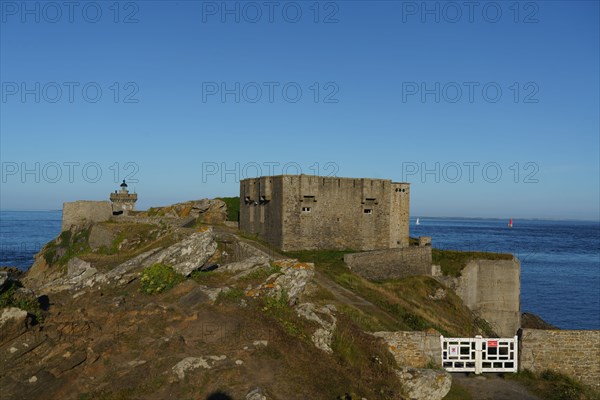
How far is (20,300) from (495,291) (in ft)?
97.5

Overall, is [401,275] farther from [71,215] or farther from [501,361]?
[71,215]

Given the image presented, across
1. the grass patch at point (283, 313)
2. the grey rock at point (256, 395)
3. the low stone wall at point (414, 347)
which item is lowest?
the low stone wall at point (414, 347)

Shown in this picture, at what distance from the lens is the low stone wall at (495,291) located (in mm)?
33719

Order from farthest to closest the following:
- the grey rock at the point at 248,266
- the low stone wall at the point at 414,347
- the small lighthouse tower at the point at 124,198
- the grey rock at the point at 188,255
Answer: the small lighthouse tower at the point at 124,198 < the grey rock at the point at 248,266 < the grey rock at the point at 188,255 < the low stone wall at the point at 414,347

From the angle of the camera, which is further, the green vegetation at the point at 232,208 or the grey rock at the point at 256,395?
the green vegetation at the point at 232,208

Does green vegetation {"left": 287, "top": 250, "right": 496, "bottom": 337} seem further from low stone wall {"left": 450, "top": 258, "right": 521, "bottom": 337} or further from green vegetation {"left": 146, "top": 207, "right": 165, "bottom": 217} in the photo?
green vegetation {"left": 146, "top": 207, "right": 165, "bottom": 217}

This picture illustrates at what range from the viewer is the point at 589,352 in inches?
637

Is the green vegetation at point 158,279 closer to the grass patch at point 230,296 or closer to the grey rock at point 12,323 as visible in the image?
the grass patch at point 230,296

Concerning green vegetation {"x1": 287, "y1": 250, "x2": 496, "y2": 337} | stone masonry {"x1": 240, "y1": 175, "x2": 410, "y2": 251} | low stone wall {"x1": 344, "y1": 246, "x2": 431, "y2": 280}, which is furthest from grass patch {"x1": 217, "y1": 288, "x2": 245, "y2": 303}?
stone masonry {"x1": 240, "y1": 175, "x2": 410, "y2": 251}

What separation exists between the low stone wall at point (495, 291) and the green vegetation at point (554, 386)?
1854 cm

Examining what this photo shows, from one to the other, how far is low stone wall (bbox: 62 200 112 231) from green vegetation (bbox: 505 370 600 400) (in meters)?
33.3

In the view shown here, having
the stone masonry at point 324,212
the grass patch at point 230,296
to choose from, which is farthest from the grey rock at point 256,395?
the stone masonry at point 324,212

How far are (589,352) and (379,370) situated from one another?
26.3ft

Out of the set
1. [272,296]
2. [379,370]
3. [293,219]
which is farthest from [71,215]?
[379,370]
